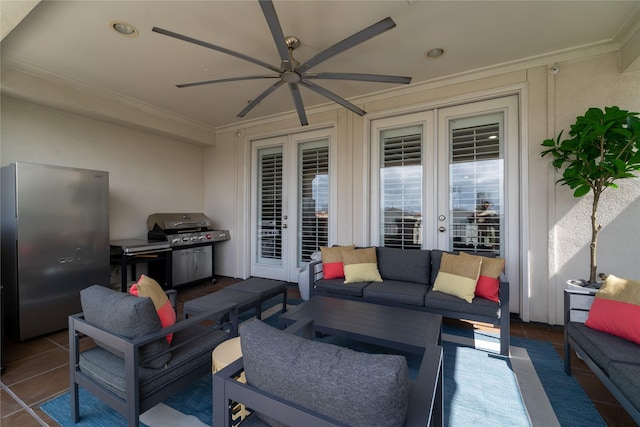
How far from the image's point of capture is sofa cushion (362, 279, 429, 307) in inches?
105

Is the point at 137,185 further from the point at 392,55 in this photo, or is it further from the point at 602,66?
the point at 602,66

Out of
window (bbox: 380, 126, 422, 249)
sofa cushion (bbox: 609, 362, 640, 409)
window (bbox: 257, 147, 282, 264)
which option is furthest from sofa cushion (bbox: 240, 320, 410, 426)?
window (bbox: 257, 147, 282, 264)

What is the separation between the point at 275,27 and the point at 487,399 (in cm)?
275

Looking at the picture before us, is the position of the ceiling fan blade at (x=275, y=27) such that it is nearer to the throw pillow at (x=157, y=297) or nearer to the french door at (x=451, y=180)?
the throw pillow at (x=157, y=297)

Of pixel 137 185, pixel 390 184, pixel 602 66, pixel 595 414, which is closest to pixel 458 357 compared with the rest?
pixel 595 414

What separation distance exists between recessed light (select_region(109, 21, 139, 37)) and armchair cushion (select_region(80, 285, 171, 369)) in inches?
92.2

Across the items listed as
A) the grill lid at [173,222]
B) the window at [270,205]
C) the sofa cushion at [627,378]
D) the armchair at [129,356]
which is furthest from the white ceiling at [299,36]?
the sofa cushion at [627,378]

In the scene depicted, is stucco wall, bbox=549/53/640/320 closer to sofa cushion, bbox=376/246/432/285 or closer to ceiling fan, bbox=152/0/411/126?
sofa cushion, bbox=376/246/432/285

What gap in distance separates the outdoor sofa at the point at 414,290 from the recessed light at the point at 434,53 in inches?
86.7

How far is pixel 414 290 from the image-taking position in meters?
2.80

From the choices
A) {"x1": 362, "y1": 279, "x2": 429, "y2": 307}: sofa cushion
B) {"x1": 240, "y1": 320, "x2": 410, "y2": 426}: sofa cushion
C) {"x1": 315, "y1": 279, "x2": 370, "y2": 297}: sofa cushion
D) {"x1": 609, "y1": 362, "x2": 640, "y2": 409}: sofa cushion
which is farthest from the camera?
{"x1": 315, "y1": 279, "x2": 370, "y2": 297}: sofa cushion

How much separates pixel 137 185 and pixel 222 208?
1.44 metres

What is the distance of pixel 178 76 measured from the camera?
329 cm

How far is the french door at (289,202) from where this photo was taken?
4.45m
